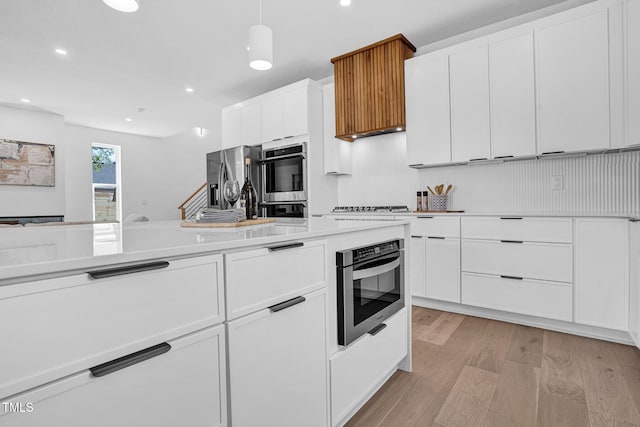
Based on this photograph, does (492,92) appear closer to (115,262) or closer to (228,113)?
(115,262)

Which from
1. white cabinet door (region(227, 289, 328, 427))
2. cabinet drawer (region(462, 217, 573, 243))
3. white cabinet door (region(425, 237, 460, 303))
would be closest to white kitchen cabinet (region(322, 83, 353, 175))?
white cabinet door (region(425, 237, 460, 303))

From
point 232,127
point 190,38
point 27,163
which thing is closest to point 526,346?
point 190,38

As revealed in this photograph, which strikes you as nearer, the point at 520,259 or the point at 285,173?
the point at 520,259

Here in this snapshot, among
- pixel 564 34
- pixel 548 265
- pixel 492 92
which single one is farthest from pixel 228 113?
pixel 548 265

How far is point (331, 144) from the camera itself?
3973 millimetres

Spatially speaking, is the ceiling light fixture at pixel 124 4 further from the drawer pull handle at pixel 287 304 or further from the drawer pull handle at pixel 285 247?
the drawer pull handle at pixel 287 304

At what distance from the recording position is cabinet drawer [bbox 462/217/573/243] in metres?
2.36

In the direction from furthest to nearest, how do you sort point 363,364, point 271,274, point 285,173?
point 285,173
point 363,364
point 271,274

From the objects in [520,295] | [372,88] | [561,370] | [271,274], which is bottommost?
[561,370]

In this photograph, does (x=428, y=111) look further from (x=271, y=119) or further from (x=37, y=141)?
(x=37, y=141)

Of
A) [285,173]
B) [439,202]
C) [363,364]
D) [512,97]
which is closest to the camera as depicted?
[363,364]

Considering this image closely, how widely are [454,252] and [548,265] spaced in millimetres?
679

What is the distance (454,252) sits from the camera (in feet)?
9.25

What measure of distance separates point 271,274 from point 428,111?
272 cm
